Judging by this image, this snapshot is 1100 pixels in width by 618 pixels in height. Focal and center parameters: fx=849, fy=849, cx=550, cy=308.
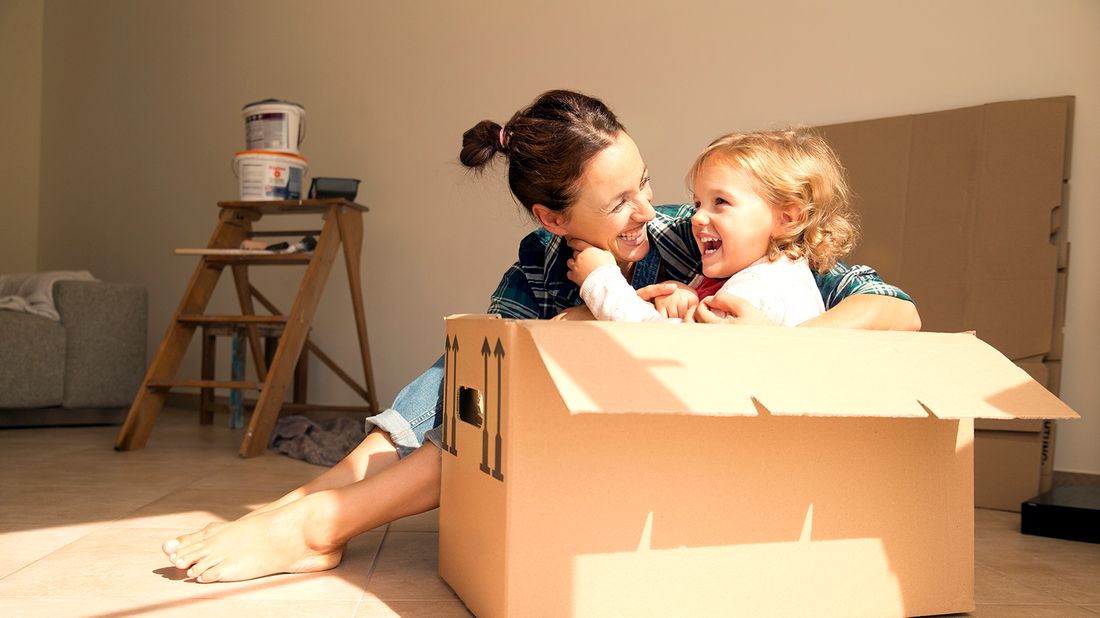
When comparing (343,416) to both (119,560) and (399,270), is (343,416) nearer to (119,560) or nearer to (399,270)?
(399,270)

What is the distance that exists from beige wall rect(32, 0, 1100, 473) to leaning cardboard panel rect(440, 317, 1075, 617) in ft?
4.62

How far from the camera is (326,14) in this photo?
3.75 m

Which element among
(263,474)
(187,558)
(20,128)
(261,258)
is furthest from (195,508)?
(20,128)

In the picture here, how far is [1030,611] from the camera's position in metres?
1.25

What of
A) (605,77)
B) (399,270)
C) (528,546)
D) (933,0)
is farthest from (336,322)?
(528,546)

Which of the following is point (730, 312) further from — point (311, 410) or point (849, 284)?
point (311, 410)

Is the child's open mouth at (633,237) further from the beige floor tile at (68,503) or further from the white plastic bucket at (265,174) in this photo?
the white plastic bucket at (265,174)

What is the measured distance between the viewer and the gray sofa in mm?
3201

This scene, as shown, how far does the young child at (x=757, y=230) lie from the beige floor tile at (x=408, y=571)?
0.49 metres

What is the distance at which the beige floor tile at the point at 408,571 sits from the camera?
125cm

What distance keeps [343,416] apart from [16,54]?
3.15 metres

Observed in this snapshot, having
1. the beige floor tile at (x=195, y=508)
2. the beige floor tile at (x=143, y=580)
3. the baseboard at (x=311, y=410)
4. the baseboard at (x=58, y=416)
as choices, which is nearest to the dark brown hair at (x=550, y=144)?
the beige floor tile at (x=143, y=580)

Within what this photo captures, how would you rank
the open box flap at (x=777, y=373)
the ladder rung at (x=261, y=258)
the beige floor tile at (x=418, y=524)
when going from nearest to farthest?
the open box flap at (x=777, y=373) → the beige floor tile at (x=418, y=524) → the ladder rung at (x=261, y=258)

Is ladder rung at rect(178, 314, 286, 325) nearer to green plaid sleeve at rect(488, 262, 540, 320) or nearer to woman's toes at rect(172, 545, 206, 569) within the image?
green plaid sleeve at rect(488, 262, 540, 320)
